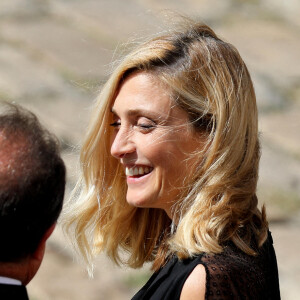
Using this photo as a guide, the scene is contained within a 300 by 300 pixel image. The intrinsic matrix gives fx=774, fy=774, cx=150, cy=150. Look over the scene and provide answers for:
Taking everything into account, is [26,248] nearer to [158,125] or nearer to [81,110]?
[158,125]

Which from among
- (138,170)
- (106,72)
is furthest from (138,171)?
(106,72)

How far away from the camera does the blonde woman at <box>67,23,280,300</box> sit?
2.78 meters

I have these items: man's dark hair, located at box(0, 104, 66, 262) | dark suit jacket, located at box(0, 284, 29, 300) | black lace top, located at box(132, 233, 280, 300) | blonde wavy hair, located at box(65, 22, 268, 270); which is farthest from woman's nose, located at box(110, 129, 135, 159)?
dark suit jacket, located at box(0, 284, 29, 300)

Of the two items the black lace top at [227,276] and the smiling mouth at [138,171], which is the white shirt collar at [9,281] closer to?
the black lace top at [227,276]

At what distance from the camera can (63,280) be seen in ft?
17.6

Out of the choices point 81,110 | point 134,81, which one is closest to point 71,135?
point 81,110

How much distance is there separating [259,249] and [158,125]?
1.94ft

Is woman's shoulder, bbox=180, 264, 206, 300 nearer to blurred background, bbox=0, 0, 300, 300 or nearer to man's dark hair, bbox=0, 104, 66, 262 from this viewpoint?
man's dark hair, bbox=0, 104, 66, 262

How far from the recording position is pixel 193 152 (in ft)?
9.41

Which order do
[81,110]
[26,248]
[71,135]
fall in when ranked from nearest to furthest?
[26,248] → [71,135] → [81,110]

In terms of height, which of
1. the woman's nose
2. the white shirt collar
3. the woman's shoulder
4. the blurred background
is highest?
the woman's nose

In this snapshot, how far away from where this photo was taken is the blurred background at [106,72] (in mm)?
5426

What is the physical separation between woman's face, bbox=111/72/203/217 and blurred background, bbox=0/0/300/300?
7.23ft

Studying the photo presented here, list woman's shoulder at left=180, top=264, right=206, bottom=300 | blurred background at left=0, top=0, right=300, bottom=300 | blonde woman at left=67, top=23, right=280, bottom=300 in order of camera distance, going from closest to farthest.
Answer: woman's shoulder at left=180, top=264, right=206, bottom=300
blonde woman at left=67, top=23, right=280, bottom=300
blurred background at left=0, top=0, right=300, bottom=300
